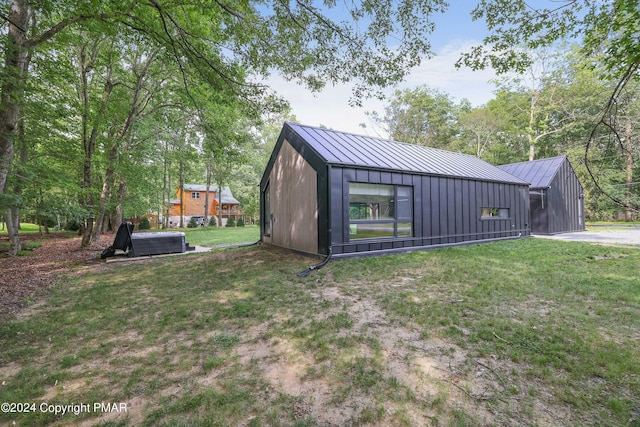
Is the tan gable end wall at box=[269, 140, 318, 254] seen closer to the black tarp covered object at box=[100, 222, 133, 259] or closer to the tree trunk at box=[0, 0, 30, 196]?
the black tarp covered object at box=[100, 222, 133, 259]

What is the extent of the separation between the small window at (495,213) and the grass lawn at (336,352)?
5.22 metres

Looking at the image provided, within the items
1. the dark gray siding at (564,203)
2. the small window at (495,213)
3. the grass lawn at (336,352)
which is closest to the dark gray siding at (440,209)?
the small window at (495,213)

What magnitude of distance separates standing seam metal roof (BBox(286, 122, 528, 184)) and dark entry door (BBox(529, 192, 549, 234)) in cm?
302

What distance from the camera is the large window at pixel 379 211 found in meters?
7.18

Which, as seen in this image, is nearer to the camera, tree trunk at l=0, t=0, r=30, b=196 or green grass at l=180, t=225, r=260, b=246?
tree trunk at l=0, t=0, r=30, b=196

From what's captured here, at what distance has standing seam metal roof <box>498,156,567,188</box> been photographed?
1310cm

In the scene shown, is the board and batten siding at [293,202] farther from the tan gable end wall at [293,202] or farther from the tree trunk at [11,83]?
the tree trunk at [11,83]

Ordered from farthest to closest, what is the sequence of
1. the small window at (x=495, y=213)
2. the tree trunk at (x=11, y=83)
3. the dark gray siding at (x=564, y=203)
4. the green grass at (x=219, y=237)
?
the dark gray siding at (x=564, y=203)
the green grass at (x=219, y=237)
the small window at (x=495, y=213)
the tree trunk at (x=11, y=83)

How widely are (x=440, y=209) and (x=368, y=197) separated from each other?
2873 millimetres

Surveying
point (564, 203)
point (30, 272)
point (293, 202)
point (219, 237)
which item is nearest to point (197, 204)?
point (219, 237)

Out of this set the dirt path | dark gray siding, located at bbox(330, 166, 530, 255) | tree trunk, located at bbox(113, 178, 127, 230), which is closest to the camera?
the dirt path

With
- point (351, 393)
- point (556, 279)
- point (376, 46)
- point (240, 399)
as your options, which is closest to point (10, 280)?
point (240, 399)

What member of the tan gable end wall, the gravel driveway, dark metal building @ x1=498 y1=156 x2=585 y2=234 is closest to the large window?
the tan gable end wall

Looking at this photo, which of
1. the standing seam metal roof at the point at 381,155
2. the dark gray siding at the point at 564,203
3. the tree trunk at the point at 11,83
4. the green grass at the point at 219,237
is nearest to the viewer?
the tree trunk at the point at 11,83
